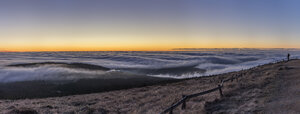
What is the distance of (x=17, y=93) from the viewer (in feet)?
80.7

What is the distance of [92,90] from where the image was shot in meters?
26.0

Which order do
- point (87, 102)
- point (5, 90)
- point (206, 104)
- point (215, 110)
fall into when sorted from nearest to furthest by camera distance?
point (215, 110) → point (206, 104) → point (87, 102) → point (5, 90)

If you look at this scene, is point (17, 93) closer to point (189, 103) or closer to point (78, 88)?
point (78, 88)

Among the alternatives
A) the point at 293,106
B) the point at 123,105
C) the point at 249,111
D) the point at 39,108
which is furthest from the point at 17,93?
the point at 293,106

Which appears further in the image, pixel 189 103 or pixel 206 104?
pixel 189 103

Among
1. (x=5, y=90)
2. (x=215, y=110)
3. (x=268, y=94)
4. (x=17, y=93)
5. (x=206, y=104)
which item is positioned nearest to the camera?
(x=215, y=110)

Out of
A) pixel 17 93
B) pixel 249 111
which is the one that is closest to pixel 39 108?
pixel 17 93

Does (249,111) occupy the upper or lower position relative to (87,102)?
upper

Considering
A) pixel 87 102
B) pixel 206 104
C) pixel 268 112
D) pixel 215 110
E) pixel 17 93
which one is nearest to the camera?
pixel 268 112

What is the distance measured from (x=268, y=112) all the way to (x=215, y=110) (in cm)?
241

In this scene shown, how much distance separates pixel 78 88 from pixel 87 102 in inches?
417

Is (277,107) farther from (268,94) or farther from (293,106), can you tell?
(268,94)

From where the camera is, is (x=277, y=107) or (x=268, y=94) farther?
(x=268, y=94)

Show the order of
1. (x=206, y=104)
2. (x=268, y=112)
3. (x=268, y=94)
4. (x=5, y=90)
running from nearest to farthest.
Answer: (x=268, y=112)
(x=206, y=104)
(x=268, y=94)
(x=5, y=90)
